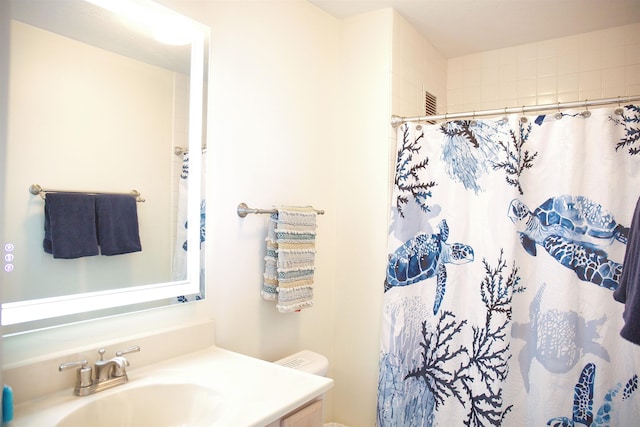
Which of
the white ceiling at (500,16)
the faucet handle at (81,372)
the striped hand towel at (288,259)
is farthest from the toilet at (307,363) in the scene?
the white ceiling at (500,16)

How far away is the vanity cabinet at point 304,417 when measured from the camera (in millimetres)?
1142

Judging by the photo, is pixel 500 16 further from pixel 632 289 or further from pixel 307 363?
pixel 307 363

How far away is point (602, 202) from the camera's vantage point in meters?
1.66

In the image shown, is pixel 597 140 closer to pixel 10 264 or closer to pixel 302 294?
pixel 302 294

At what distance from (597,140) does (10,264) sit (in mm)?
2026

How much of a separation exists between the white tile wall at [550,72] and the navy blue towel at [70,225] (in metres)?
2.14

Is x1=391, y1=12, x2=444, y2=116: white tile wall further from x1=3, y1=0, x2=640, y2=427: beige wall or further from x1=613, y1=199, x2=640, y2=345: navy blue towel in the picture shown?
x1=613, y1=199, x2=640, y2=345: navy blue towel

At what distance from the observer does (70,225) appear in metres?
1.19

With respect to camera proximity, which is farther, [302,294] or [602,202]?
[302,294]

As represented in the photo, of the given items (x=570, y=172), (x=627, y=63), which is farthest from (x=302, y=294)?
(x=627, y=63)

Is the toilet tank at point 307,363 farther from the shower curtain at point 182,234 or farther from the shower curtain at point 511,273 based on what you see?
the shower curtain at point 182,234

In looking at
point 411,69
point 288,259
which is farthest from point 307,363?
point 411,69

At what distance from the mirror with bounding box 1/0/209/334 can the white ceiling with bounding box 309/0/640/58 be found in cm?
93

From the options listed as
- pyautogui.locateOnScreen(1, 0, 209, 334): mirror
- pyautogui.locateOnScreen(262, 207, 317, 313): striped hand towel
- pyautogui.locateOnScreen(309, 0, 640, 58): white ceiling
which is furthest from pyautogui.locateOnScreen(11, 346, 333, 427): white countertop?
pyautogui.locateOnScreen(309, 0, 640, 58): white ceiling
